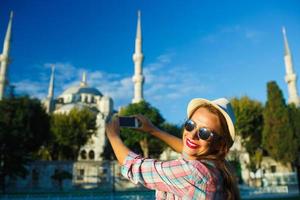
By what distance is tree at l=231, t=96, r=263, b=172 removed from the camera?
34188 mm

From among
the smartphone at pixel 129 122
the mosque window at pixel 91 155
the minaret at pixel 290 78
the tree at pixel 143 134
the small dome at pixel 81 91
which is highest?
the small dome at pixel 81 91

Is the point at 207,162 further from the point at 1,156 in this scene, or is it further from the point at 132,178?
the point at 1,156

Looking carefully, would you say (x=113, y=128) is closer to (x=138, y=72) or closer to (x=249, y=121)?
(x=249, y=121)

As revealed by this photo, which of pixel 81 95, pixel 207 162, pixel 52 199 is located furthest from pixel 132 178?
pixel 81 95

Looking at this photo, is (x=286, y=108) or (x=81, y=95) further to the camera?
(x=81, y=95)

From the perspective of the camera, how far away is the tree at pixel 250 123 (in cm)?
3419

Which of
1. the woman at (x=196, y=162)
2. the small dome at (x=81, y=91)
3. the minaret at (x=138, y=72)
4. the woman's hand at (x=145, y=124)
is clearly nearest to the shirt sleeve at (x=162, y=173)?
the woman at (x=196, y=162)

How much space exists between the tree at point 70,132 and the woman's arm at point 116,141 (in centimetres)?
3469

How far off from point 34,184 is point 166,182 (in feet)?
111

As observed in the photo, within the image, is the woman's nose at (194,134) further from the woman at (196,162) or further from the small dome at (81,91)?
Answer: the small dome at (81,91)

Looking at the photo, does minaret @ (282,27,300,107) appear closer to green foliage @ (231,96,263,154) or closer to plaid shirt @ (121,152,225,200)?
green foliage @ (231,96,263,154)

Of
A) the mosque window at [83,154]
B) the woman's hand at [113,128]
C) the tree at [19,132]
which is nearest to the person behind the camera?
the woman's hand at [113,128]

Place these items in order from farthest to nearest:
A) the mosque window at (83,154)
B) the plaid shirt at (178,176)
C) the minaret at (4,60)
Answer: the mosque window at (83,154), the minaret at (4,60), the plaid shirt at (178,176)

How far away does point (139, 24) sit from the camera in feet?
150
